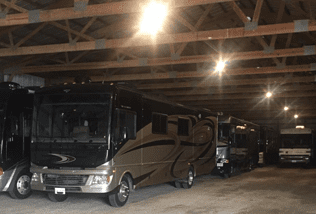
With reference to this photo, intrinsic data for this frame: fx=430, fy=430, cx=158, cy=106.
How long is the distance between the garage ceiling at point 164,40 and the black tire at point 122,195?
9.88 ft

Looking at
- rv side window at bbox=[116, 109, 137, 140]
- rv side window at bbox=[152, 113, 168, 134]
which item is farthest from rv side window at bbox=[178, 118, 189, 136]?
rv side window at bbox=[116, 109, 137, 140]

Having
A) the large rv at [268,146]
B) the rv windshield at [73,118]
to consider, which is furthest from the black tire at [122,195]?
the large rv at [268,146]

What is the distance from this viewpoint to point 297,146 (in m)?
25.2

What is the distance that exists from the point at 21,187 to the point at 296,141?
19.0m

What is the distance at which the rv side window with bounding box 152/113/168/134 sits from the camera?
1124 cm

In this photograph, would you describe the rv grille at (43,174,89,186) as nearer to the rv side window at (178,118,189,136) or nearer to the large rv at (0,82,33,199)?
the large rv at (0,82,33,199)

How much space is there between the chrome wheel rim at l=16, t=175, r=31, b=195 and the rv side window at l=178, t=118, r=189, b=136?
464 centimetres

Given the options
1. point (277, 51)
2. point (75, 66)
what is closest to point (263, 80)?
point (277, 51)

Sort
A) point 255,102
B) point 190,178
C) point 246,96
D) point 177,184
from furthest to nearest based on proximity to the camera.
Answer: point 255,102, point 246,96, point 190,178, point 177,184

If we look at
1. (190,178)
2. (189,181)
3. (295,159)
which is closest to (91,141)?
Answer: (189,181)

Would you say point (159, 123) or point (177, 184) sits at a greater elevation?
point (159, 123)

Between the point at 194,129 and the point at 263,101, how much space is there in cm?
1671

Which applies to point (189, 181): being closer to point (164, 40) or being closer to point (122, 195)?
point (122, 195)

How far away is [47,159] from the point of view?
9500 mm
